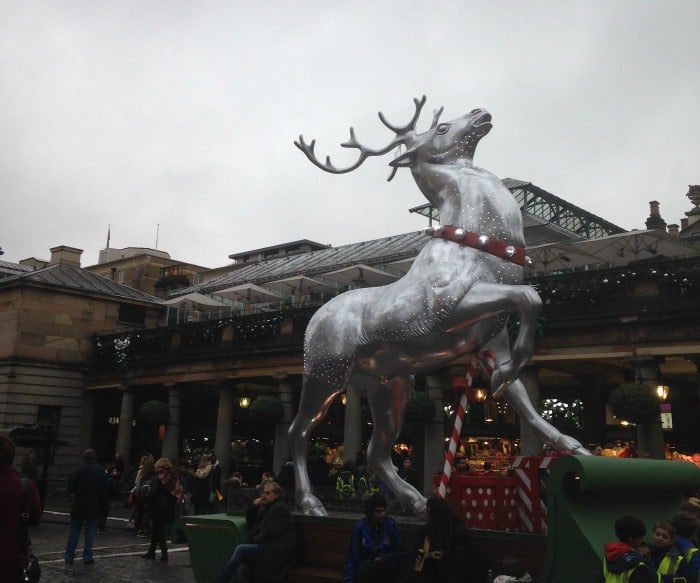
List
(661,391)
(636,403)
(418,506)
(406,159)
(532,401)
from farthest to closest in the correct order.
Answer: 1. (532,401)
2. (661,391)
3. (636,403)
4. (406,159)
5. (418,506)

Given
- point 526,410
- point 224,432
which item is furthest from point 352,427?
point 526,410

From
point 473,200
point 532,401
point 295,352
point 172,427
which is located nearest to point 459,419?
point 473,200

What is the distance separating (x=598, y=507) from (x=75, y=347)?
29.6 meters

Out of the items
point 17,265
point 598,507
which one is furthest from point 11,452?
point 17,265

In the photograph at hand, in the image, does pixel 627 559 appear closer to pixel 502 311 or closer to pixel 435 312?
pixel 502 311

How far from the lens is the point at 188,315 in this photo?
1441 inches

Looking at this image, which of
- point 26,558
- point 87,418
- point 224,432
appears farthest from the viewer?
point 87,418

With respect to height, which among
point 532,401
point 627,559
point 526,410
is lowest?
point 627,559

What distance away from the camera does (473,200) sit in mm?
6445

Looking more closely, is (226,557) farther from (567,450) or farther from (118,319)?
(118,319)

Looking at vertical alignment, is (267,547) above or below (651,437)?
below

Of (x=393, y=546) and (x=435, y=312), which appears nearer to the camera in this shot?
(x=393, y=546)

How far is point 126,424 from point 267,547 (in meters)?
25.0

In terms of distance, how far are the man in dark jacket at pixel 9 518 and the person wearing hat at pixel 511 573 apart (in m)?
3.19
